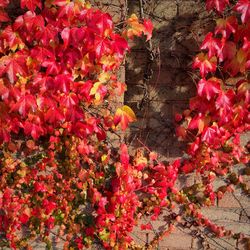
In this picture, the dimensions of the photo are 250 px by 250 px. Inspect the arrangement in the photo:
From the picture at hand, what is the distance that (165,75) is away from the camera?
9.34 feet

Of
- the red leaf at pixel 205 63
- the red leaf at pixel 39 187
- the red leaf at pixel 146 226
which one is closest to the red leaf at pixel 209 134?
the red leaf at pixel 205 63

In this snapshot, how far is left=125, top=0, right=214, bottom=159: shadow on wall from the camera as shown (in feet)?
9.01

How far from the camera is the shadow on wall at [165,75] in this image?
275 centimetres

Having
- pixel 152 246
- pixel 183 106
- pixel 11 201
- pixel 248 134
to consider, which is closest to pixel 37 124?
pixel 11 201

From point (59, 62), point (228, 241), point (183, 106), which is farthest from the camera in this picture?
point (228, 241)

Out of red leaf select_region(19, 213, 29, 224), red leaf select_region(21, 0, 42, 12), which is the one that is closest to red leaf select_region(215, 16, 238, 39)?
red leaf select_region(21, 0, 42, 12)

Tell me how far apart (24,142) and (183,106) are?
1.27m

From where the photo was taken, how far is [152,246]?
10.2 feet

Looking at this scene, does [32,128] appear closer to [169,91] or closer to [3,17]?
[3,17]

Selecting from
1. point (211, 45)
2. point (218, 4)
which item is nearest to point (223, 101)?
point (211, 45)

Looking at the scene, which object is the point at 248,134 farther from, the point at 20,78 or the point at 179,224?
the point at 20,78

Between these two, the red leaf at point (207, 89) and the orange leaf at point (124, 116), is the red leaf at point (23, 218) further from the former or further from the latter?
the red leaf at point (207, 89)

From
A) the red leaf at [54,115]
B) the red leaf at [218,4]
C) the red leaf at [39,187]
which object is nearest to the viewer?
the red leaf at [218,4]

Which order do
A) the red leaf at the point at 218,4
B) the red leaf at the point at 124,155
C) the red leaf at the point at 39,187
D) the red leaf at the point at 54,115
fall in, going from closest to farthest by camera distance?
the red leaf at the point at 218,4 < the red leaf at the point at 54,115 < the red leaf at the point at 124,155 < the red leaf at the point at 39,187
